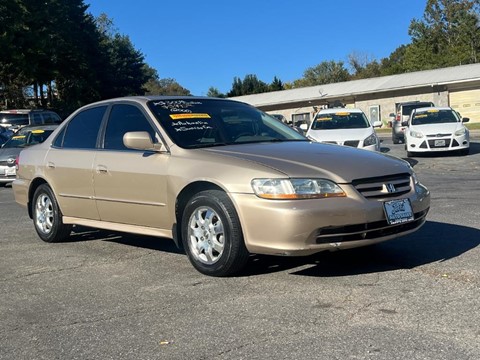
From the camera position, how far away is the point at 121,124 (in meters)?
6.33

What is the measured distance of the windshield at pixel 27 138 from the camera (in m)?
16.0

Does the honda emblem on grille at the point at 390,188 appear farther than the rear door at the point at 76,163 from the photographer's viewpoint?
No

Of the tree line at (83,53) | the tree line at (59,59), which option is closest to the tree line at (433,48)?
the tree line at (83,53)

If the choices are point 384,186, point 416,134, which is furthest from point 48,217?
point 416,134

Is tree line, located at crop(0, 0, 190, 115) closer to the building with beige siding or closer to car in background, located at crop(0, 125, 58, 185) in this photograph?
the building with beige siding

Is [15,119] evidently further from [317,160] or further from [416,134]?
[317,160]

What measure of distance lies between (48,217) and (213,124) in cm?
262

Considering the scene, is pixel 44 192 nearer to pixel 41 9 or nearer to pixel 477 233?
pixel 477 233

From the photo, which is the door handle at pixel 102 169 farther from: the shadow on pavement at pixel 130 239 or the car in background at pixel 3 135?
the car in background at pixel 3 135

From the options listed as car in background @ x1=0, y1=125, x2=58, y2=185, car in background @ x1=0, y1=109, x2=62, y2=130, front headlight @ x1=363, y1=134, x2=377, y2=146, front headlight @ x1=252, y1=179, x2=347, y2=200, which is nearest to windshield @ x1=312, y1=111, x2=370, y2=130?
front headlight @ x1=363, y1=134, x2=377, y2=146

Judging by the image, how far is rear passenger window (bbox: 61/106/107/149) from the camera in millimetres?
6621

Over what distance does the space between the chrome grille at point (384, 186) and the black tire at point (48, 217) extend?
150 inches

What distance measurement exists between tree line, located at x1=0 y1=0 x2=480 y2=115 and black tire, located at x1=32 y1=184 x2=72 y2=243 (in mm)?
31775

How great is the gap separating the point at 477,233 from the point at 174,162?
349 centimetres
